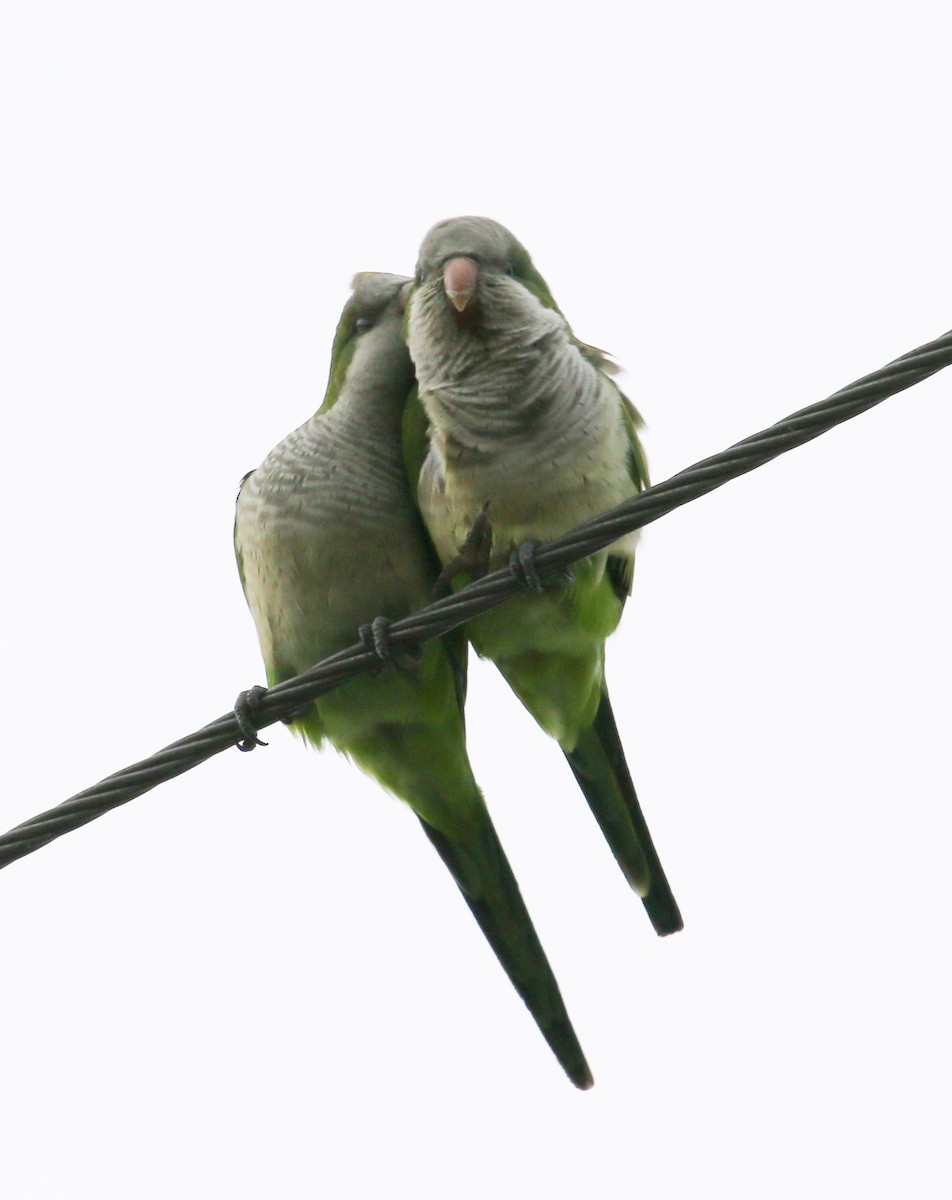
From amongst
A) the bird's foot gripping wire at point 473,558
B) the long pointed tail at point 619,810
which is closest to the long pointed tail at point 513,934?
the long pointed tail at point 619,810

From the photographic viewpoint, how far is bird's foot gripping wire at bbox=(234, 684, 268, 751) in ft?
12.3

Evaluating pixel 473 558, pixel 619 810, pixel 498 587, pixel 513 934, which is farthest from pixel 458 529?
pixel 513 934

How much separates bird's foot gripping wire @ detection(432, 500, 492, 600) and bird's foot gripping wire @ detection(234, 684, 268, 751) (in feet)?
2.20

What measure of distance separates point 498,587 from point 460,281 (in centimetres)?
112

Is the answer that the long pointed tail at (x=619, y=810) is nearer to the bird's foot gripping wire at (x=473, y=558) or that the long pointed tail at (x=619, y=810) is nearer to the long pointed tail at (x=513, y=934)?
the long pointed tail at (x=513, y=934)

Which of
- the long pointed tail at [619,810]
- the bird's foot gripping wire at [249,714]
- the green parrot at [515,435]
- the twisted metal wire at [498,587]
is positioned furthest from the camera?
the long pointed tail at [619,810]

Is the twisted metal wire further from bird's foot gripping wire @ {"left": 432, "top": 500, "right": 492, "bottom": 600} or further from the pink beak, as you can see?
the pink beak

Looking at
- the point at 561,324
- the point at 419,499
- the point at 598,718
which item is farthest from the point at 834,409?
the point at 598,718

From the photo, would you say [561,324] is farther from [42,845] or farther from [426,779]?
[42,845]

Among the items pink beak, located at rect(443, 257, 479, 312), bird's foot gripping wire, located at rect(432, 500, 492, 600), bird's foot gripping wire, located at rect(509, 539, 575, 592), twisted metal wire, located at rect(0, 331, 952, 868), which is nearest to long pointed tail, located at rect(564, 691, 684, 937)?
bird's foot gripping wire, located at rect(432, 500, 492, 600)

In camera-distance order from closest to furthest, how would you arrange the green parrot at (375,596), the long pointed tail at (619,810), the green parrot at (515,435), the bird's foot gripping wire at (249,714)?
the bird's foot gripping wire at (249,714), the green parrot at (515,435), the green parrot at (375,596), the long pointed tail at (619,810)

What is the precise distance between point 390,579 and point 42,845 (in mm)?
1637

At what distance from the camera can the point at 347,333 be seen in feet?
17.2

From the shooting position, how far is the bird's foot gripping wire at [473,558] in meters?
4.35
